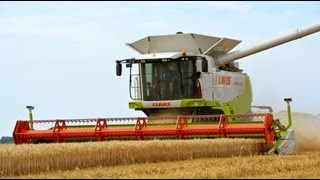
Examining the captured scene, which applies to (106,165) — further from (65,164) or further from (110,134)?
(110,134)

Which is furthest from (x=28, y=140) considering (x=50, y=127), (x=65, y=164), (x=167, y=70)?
(x=65, y=164)

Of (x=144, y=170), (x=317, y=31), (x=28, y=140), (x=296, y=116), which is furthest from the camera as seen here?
(x=296, y=116)

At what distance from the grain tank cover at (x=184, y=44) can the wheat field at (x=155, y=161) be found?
12.6 ft

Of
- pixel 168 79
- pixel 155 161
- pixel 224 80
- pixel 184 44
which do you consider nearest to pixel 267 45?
pixel 224 80

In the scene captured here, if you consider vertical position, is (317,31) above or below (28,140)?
above

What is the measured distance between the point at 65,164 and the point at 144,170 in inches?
54.8

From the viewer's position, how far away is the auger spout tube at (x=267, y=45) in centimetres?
1611

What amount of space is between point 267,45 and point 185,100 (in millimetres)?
2744

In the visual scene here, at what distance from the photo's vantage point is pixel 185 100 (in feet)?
49.1

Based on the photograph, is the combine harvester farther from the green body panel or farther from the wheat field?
the wheat field

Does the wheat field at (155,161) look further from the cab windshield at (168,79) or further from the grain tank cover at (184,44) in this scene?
the grain tank cover at (184,44)

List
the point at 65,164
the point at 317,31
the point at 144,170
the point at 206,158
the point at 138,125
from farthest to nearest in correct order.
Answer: the point at 317,31
the point at 138,125
the point at 206,158
the point at 65,164
the point at 144,170

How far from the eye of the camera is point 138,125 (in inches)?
551

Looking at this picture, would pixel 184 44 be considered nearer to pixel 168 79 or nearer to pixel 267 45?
pixel 168 79
